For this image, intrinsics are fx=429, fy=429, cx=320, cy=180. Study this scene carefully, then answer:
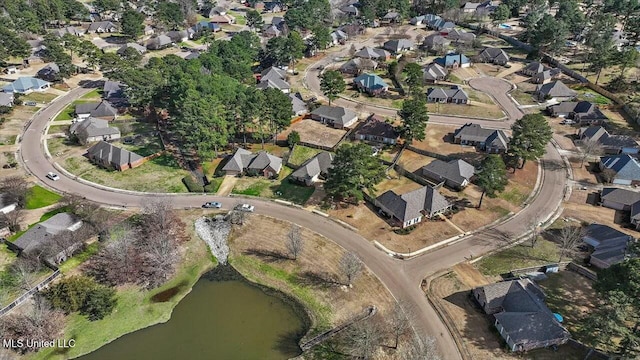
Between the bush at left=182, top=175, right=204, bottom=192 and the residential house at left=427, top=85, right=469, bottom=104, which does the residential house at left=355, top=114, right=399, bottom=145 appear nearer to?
the residential house at left=427, top=85, right=469, bottom=104

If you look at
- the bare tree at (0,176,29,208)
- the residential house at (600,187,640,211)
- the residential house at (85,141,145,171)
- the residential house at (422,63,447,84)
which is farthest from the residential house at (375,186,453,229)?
the residential house at (422,63,447,84)

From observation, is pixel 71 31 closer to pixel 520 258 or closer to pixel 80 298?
pixel 80 298

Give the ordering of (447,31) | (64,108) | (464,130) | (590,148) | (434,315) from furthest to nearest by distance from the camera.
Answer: (447,31), (64,108), (464,130), (590,148), (434,315)

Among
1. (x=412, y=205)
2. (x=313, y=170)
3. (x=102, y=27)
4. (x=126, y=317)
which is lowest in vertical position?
(x=102, y=27)

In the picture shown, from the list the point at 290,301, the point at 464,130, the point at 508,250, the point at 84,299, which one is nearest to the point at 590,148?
the point at 464,130

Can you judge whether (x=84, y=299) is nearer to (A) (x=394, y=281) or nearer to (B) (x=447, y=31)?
(A) (x=394, y=281)

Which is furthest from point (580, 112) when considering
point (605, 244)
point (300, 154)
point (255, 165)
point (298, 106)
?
point (255, 165)
